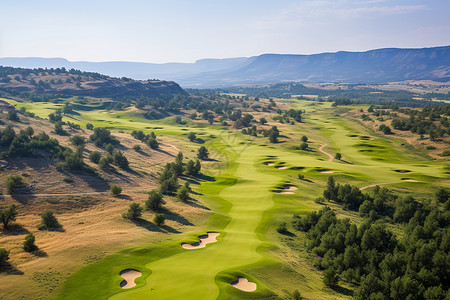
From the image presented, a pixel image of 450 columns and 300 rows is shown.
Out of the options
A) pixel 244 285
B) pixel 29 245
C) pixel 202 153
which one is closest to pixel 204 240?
pixel 244 285

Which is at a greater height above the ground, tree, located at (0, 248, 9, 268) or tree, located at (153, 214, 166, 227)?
tree, located at (0, 248, 9, 268)

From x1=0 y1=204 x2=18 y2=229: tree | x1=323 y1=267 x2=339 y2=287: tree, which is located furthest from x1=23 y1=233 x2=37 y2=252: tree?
x1=323 y1=267 x2=339 y2=287: tree

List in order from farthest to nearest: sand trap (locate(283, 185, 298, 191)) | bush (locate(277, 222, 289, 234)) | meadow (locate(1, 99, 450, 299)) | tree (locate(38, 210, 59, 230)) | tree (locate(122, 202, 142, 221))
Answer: sand trap (locate(283, 185, 298, 191))
bush (locate(277, 222, 289, 234))
tree (locate(122, 202, 142, 221))
tree (locate(38, 210, 59, 230))
meadow (locate(1, 99, 450, 299))

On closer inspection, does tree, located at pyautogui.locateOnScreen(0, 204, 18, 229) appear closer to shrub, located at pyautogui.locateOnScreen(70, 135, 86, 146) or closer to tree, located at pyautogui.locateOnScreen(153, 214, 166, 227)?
tree, located at pyautogui.locateOnScreen(153, 214, 166, 227)

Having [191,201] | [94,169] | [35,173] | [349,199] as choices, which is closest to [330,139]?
[349,199]

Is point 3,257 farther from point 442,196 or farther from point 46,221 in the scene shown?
point 442,196
